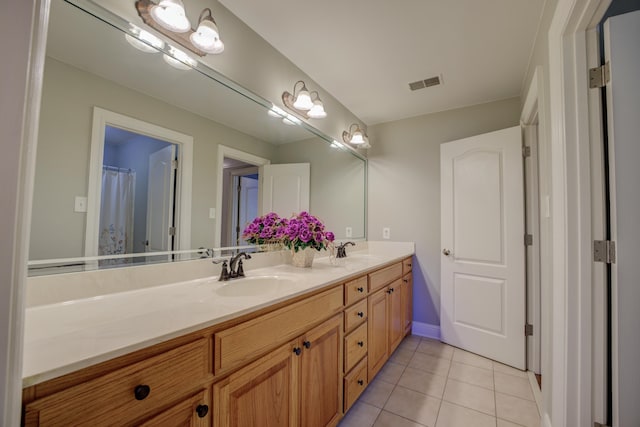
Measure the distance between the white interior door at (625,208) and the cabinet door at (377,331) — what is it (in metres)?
1.08

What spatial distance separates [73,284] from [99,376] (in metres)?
Answer: 0.53

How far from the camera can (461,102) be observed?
248cm

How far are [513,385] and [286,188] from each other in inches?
85.2

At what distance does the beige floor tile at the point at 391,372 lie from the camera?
1.89 metres

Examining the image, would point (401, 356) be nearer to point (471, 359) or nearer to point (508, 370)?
point (471, 359)

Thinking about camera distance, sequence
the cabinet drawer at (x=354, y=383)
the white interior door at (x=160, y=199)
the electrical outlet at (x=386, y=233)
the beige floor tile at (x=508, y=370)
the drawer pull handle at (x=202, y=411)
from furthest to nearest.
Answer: the electrical outlet at (x=386, y=233), the beige floor tile at (x=508, y=370), the cabinet drawer at (x=354, y=383), the white interior door at (x=160, y=199), the drawer pull handle at (x=202, y=411)

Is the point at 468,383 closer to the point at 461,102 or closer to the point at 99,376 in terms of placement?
the point at 99,376

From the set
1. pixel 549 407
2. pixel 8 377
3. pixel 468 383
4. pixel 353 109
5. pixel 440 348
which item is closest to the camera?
pixel 8 377

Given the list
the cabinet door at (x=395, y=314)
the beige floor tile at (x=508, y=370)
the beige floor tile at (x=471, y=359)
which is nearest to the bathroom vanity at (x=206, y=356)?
the cabinet door at (x=395, y=314)

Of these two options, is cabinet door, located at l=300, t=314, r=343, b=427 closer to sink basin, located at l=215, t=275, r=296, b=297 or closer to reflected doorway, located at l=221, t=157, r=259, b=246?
sink basin, located at l=215, t=275, r=296, b=297

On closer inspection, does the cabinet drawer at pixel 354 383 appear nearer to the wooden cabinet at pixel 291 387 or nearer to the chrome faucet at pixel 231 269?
the wooden cabinet at pixel 291 387

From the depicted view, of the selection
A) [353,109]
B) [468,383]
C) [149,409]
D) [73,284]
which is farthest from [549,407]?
[353,109]

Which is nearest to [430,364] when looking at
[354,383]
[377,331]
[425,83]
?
[377,331]

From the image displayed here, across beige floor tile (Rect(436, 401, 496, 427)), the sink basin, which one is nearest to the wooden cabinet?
the sink basin
